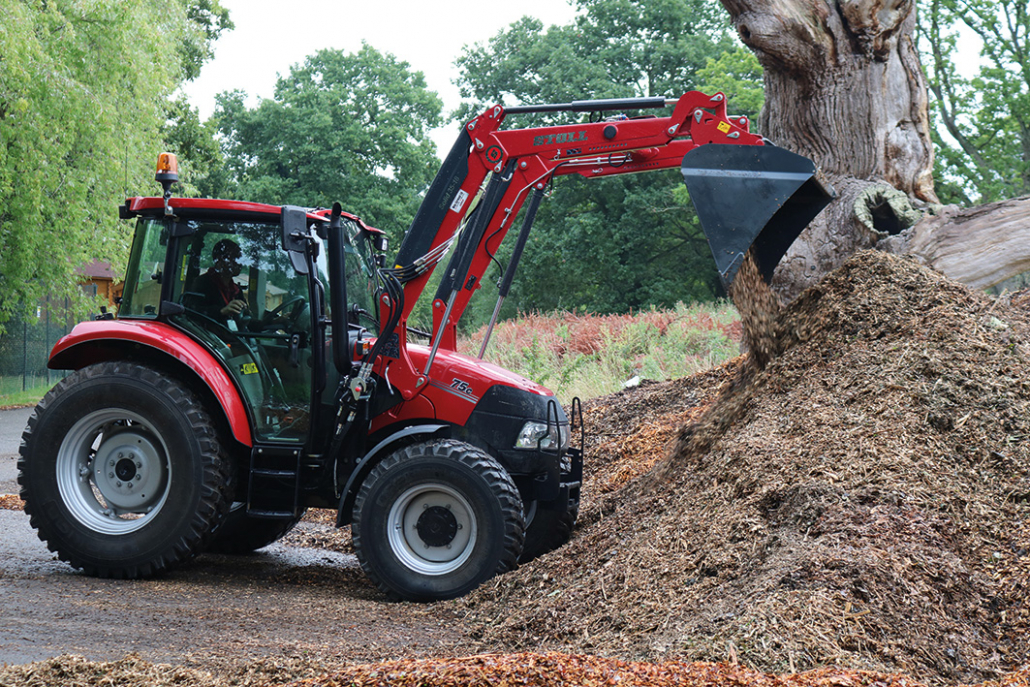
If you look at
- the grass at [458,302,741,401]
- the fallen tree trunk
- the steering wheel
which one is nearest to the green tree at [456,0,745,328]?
the grass at [458,302,741,401]

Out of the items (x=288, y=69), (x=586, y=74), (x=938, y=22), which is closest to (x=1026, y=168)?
(x=938, y=22)

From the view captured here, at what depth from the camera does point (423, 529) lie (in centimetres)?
→ 530

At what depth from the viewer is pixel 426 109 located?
136 feet

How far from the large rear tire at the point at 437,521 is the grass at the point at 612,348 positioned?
7509 millimetres

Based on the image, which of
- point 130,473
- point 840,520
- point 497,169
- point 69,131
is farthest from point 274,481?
point 69,131

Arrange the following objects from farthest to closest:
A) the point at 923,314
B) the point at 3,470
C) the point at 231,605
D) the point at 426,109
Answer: the point at 426,109
the point at 3,470
the point at 923,314
the point at 231,605

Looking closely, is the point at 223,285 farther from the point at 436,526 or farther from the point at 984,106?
the point at 984,106

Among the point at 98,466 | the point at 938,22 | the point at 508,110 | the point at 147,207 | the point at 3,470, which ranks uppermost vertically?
the point at 938,22

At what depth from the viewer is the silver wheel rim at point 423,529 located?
5230mm

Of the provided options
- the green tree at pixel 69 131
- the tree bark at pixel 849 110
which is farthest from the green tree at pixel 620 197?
the tree bark at pixel 849 110

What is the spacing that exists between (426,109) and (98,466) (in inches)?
1481

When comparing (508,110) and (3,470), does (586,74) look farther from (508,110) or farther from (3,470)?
(508,110)

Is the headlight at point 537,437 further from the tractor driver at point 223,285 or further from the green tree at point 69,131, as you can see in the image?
the green tree at point 69,131

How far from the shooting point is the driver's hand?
5613mm
